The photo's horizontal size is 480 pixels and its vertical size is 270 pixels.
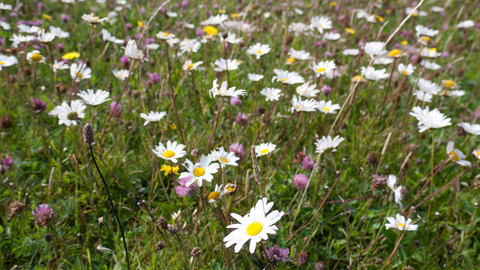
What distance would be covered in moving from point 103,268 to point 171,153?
57cm

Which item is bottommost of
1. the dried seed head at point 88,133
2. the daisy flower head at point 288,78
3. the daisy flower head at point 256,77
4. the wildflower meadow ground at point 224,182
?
the wildflower meadow ground at point 224,182

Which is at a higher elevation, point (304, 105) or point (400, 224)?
point (304, 105)

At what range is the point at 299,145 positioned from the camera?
6.91ft

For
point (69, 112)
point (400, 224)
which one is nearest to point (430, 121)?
point (400, 224)

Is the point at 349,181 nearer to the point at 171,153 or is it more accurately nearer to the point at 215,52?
the point at 171,153

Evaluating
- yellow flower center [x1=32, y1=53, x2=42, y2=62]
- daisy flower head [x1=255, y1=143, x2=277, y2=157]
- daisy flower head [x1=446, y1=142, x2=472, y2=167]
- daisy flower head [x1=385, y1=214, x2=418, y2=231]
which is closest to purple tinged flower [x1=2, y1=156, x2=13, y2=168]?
yellow flower center [x1=32, y1=53, x2=42, y2=62]

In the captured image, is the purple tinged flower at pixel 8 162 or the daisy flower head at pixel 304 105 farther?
the purple tinged flower at pixel 8 162

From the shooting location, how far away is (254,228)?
0.85 metres

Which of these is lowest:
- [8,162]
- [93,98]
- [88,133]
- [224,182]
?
[8,162]

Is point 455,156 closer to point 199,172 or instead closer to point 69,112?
point 199,172

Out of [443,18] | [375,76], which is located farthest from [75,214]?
[443,18]

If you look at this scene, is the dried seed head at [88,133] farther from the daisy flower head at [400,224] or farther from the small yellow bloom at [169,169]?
the daisy flower head at [400,224]

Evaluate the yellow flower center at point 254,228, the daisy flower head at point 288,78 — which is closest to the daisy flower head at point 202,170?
the yellow flower center at point 254,228

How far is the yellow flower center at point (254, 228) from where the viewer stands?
835 mm
